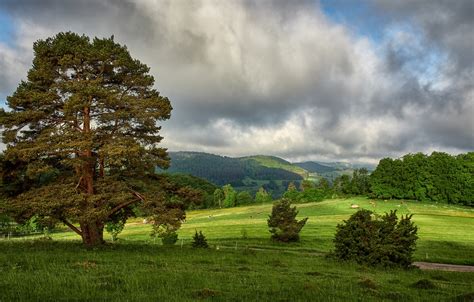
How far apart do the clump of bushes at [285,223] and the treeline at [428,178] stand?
83546 mm

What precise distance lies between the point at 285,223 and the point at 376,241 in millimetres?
28973

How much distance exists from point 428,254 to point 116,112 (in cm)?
4497

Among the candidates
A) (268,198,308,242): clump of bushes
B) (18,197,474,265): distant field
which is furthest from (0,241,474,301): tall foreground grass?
(268,198,308,242): clump of bushes

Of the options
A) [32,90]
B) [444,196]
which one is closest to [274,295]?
[32,90]

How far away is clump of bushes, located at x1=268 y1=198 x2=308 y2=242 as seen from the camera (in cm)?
5953

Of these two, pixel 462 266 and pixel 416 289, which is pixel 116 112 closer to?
pixel 416 289

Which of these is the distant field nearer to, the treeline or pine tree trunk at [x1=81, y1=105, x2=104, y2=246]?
the treeline

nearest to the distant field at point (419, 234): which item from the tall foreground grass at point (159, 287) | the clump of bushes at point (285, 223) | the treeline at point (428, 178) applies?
the clump of bushes at point (285, 223)

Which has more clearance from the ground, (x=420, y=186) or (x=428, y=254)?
(x=420, y=186)

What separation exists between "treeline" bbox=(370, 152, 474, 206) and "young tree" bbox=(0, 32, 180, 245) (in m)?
121

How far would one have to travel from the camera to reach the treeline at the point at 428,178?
123 metres

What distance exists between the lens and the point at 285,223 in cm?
6038

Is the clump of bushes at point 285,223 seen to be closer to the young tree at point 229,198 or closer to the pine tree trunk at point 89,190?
the pine tree trunk at point 89,190

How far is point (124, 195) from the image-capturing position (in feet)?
88.2
